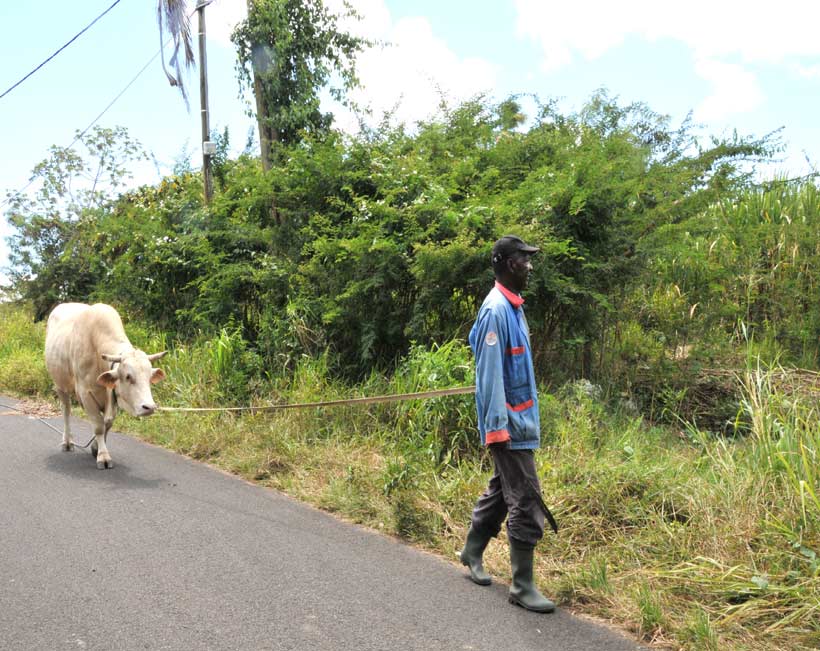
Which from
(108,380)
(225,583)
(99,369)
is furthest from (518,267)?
(99,369)

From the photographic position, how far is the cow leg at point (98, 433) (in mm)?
7359

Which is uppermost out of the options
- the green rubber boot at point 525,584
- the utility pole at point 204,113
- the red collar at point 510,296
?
the utility pole at point 204,113

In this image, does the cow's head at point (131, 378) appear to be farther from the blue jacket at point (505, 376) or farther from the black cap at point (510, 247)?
the black cap at point (510, 247)

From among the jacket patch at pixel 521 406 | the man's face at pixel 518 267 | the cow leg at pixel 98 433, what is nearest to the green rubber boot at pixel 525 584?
the jacket patch at pixel 521 406

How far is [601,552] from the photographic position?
467cm

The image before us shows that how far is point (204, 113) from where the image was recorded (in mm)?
13227

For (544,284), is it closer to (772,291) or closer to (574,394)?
(574,394)

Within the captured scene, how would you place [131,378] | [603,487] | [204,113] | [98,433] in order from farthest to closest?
[204,113] → [98,433] → [131,378] → [603,487]

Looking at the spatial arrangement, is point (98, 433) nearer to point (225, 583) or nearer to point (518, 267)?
point (225, 583)

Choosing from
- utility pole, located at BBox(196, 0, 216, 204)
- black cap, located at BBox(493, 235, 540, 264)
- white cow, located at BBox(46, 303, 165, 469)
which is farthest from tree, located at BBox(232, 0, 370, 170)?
black cap, located at BBox(493, 235, 540, 264)

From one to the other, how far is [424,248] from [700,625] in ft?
15.6

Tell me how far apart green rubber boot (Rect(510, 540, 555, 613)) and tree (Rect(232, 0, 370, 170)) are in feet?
31.5

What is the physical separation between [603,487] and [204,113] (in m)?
10.6

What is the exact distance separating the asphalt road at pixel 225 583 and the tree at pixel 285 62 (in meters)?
7.79
